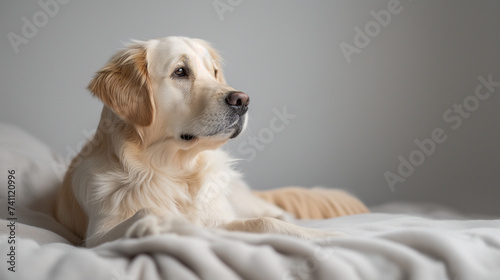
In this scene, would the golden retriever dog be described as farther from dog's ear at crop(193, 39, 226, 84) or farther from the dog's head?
dog's ear at crop(193, 39, 226, 84)

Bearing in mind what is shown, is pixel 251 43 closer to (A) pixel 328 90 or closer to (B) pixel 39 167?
(A) pixel 328 90

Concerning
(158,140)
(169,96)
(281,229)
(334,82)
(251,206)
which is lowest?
(251,206)

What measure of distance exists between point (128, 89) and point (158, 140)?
0.69ft

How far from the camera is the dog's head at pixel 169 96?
1.59m

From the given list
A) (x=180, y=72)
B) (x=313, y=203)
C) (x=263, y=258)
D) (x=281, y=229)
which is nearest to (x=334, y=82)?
(x=313, y=203)

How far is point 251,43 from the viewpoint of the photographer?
342 cm

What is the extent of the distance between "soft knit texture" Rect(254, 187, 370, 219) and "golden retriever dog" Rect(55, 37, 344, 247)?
0.78 metres

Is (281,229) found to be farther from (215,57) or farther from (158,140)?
(215,57)

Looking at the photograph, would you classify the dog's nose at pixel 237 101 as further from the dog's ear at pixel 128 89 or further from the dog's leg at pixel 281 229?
the dog's leg at pixel 281 229

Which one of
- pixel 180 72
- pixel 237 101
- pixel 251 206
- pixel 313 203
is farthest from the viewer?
pixel 313 203

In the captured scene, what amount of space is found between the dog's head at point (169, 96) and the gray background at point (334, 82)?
5.03ft

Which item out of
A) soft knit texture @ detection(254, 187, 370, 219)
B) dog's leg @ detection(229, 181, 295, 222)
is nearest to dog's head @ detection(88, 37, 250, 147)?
dog's leg @ detection(229, 181, 295, 222)

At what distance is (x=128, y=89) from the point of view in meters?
1.62

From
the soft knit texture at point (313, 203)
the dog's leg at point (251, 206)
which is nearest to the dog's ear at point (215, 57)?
the dog's leg at point (251, 206)
